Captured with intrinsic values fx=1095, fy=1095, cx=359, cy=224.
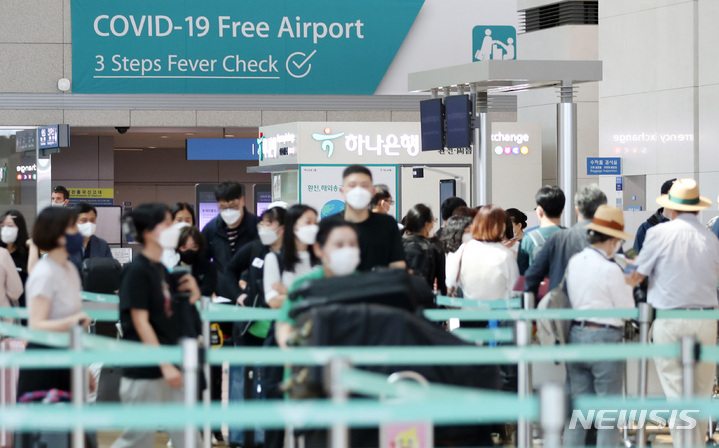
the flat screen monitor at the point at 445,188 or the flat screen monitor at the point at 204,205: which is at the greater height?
the flat screen monitor at the point at 445,188

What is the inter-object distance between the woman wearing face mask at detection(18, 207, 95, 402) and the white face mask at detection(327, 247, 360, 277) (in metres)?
1.13

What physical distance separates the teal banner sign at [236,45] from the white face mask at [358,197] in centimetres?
1476

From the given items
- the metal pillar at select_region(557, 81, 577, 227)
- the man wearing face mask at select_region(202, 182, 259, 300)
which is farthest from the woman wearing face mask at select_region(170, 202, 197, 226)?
the metal pillar at select_region(557, 81, 577, 227)

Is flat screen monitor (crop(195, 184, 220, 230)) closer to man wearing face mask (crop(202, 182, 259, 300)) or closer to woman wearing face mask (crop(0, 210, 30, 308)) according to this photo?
woman wearing face mask (crop(0, 210, 30, 308))

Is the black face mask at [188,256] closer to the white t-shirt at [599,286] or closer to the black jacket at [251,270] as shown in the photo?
the black jacket at [251,270]

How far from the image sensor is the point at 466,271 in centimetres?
700

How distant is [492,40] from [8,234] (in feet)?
47.1

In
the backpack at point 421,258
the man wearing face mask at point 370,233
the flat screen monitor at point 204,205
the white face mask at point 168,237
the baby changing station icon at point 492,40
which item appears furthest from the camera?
the baby changing station icon at point 492,40

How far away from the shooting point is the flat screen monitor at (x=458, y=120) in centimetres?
1218

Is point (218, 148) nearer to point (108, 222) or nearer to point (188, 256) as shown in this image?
point (108, 222)

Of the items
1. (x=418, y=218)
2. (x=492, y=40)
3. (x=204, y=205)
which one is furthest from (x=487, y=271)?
(x=492, y=40)

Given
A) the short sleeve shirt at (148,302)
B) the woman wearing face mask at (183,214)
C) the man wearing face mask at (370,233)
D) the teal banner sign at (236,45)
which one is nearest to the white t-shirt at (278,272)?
the man wearing face mask at (370,233)

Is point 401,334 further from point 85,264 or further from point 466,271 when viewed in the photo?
point 85,264

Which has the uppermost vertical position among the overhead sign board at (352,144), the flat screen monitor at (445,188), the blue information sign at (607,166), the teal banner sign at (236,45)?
the teal banner sign at (236,45)
